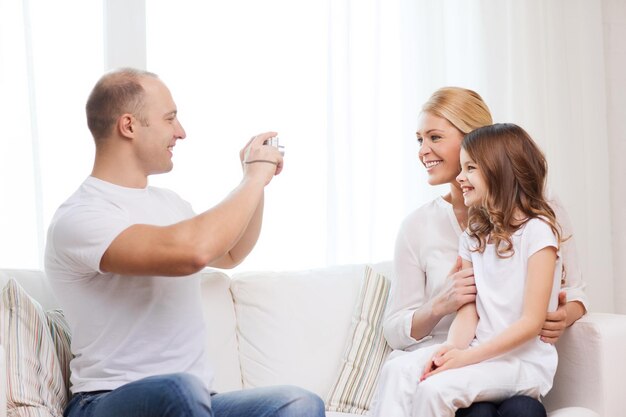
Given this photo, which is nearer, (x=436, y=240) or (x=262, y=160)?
(x=262, y=160)

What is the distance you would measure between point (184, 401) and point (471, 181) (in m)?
1.00

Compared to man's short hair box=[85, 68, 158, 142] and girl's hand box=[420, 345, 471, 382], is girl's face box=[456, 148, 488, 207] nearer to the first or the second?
girl's hand box=[420, 345, 471, 382]

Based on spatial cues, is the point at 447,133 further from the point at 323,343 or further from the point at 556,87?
the point at 556,87

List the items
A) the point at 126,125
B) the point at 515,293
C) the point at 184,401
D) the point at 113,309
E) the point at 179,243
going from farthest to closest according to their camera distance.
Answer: the point at 515,293 < the point at 126,125 < the point at 113,309 < the point at 179,243 < the point at 184,401

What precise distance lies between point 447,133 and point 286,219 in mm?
845

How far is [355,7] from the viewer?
3.27m

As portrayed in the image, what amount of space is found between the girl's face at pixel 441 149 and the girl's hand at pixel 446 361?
23.3 inches

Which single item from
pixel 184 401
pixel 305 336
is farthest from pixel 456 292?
pixel 184 401

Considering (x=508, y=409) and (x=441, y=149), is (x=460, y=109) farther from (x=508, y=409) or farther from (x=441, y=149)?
(x=508, y=409)

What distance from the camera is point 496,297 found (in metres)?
2.16

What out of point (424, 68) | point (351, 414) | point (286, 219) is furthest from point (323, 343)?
point (424, 68)

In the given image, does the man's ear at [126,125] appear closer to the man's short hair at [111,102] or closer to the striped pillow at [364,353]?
the man's short hair at [111,102]

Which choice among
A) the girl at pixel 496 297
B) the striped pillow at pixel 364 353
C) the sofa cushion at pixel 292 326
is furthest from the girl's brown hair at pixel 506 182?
the sofa cushion at pixel 292 326

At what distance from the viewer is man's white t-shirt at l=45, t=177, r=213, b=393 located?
6.15 ft
